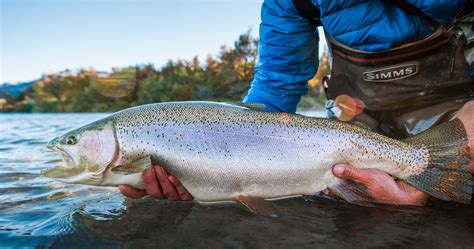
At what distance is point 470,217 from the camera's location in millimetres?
2070

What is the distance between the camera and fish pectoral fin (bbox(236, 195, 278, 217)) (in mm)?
2047

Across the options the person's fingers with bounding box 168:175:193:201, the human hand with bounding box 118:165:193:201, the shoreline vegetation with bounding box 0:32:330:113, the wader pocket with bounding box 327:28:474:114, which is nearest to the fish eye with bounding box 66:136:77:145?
the human hand with bounding box 118:165:193:201

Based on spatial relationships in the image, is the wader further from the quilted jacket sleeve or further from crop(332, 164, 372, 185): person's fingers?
crop(332, 164, 372, 185): person's fingers

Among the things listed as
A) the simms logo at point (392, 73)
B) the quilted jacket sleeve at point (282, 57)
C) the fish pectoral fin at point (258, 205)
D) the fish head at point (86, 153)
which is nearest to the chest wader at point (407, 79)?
the simms logo at point (392, 73)

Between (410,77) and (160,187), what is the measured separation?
76.5 inches

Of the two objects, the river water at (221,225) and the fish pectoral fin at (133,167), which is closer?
the river water at (221,225)

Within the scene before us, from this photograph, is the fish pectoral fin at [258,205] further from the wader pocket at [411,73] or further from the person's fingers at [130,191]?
the wader pocket at [411,73]

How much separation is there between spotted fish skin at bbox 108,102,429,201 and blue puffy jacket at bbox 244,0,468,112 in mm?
850

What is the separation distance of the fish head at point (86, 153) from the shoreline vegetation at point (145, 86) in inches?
1022

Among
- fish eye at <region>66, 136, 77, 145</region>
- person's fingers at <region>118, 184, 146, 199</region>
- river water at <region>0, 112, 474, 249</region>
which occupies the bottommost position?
river water at <region>0, 112, 474, 249</region>

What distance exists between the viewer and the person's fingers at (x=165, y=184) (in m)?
2.09

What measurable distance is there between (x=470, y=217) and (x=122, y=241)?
1.88 m

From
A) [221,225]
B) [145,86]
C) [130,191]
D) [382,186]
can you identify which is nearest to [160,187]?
[130,191]

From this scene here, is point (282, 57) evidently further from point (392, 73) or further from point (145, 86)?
point (145, 86)
